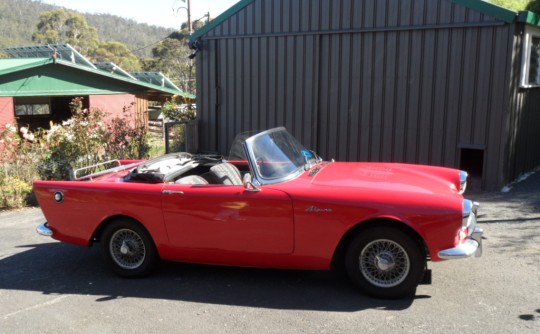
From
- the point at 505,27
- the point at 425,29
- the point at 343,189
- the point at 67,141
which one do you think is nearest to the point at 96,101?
the point at 67,141

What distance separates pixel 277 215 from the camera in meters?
4.59

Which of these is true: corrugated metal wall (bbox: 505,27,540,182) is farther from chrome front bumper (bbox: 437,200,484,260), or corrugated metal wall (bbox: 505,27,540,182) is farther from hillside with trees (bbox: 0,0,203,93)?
hillside with trees (bbox: 0,0,203,93)

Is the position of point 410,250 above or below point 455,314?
above

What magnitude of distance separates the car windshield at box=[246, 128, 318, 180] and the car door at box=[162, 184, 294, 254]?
268 mm

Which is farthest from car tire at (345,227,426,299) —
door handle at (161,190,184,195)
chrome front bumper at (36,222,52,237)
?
chrome front bumper at (36,222,52,237)

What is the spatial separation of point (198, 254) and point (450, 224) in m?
2.25

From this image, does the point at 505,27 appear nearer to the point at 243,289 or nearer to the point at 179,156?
the point at 179,156

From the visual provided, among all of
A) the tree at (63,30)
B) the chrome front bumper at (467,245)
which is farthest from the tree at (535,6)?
the tree at (63,30)

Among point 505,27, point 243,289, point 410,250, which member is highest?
point 505,27

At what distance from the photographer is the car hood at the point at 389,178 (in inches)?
183

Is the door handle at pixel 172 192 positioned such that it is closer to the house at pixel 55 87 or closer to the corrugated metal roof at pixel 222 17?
the corrugated metal roof at pixel 222 17

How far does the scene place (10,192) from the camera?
856cm

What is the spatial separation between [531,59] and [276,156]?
6.60m

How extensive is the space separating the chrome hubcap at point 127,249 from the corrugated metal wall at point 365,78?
5.59 metres
